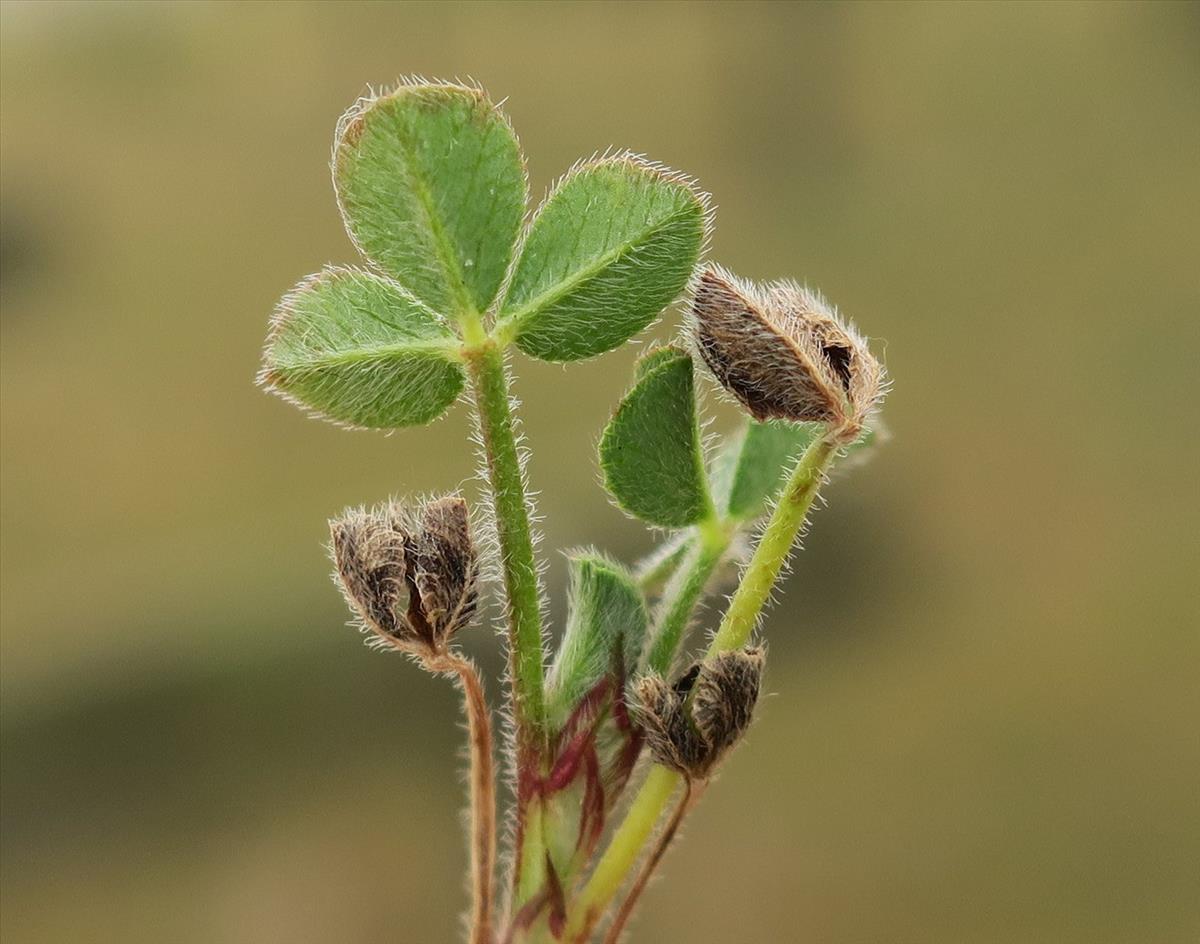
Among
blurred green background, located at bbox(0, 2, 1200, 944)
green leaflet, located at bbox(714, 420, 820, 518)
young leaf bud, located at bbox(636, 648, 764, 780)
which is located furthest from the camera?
blurred green background, located at bbox(0, 2, 1200, 944)

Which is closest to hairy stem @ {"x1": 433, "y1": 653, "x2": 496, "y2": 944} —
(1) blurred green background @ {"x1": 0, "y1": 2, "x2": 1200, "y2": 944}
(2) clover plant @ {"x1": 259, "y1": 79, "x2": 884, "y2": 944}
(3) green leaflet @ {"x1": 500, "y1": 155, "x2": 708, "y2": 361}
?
(2) clover plant @ {"x1": 259, "y1": 79, "x2": 884, "y2": 944}

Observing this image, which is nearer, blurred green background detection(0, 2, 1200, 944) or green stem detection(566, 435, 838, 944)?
green stem detection(566, 435, 838, 944)

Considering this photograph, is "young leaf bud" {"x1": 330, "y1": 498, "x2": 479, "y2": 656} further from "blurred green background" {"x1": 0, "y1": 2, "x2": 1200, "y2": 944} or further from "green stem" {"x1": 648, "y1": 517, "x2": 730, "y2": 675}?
"blurred green background" {"x1": 0, "y1": 2, "x2": 1200, "y2": 944}

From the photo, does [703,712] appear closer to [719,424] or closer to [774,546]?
[774,546]

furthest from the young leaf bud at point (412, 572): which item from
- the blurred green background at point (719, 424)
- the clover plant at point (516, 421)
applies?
the blurred green background at point (719, 424)

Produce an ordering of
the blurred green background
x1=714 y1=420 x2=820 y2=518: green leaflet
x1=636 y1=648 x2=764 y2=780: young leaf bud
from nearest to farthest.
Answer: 1. x1=636 y1=648 x2=764 y2=780: young leaf bud
2. x1=714 y1=420 x2=820 y2=518: green leaflet
3. the blurred green background

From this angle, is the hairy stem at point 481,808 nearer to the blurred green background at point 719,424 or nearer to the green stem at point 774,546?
the green stem at point 774,546

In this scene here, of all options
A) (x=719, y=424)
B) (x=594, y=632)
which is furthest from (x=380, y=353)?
(x=719, y=424)
